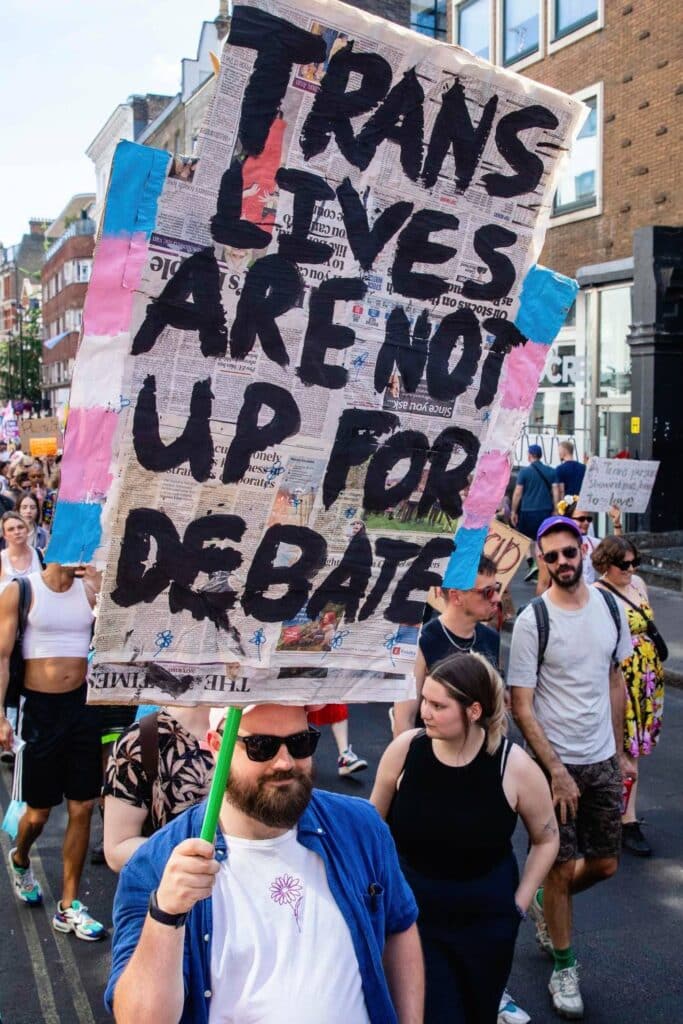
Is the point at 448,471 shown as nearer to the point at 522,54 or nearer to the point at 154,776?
the point at 154,776

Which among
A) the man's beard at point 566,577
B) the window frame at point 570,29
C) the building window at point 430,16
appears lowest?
the man's beard at point 566,577

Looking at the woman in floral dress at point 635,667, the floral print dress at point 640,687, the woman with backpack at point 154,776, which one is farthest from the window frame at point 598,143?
the woman with backpack at point 154,776

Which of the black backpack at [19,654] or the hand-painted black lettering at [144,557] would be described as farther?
the black backpack at [19,654]

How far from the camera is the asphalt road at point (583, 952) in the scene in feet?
14.7

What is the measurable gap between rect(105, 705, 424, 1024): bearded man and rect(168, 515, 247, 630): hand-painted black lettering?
0.32 metres

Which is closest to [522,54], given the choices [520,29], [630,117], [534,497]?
[520,29]

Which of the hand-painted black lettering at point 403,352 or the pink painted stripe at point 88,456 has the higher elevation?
the hand-painted black lettering at point 403,352

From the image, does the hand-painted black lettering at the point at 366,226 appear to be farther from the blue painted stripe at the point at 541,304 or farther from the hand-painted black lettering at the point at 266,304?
the blue painted stripe at the point at 541,304

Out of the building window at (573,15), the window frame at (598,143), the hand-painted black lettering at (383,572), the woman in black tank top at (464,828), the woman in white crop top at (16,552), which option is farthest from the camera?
the building window at (573,15)

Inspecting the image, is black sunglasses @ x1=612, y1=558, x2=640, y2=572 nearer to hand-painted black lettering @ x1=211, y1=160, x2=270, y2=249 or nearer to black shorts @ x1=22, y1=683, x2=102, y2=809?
black shorts @ x1=22, y1=683, x2=102, y2=809

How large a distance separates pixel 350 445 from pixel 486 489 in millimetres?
390

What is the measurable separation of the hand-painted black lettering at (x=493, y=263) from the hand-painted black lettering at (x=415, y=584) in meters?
0.56

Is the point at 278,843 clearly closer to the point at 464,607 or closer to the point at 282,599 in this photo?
the point at 282,599

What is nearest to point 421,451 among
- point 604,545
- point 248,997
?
point 248,997
